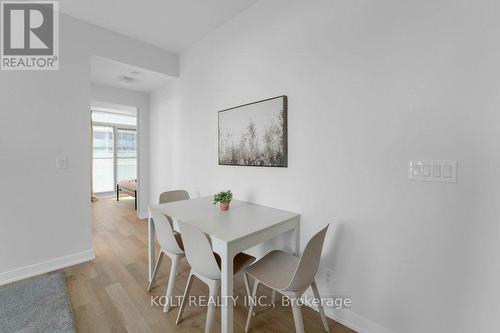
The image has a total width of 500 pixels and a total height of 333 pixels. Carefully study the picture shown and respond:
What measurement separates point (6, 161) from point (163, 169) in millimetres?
1823

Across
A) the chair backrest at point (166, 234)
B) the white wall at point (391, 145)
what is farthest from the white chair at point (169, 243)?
the white wall at point (391, 145)

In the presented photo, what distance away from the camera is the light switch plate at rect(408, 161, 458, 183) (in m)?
1.17

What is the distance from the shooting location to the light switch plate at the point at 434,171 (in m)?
1.17

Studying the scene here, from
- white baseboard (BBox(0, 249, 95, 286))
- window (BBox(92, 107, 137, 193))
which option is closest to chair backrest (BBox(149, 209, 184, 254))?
white baseboard (BBox(0, 249, 95, 286))

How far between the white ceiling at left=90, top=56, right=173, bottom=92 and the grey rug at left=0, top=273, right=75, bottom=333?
8.08ft

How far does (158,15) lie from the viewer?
7.69ft

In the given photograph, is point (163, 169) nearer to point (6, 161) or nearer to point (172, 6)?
point (6, 161)

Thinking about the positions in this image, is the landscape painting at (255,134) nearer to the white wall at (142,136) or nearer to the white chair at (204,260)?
the white chair at (204,260)

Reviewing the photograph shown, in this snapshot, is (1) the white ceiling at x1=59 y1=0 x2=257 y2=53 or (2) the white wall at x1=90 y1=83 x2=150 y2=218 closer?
(1) the white ceiling at x1=59 y1=0 x2=257 y2=53

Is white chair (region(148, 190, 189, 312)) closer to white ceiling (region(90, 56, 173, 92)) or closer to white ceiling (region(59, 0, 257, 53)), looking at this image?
white ceiling (region(59, 0, 257, 53))

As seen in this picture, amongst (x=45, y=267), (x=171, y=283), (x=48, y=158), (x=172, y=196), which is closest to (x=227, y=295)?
Result: (x=171, y=283)

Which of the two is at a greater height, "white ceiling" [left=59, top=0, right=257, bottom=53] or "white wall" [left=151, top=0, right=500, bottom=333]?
"white ceiling" [left=59, top=0, right=257, bottom=53]

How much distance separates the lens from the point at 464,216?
44.9 inches

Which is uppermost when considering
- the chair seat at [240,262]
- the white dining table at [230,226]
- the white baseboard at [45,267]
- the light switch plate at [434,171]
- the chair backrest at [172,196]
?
→ the light switch plate at [434,171]
